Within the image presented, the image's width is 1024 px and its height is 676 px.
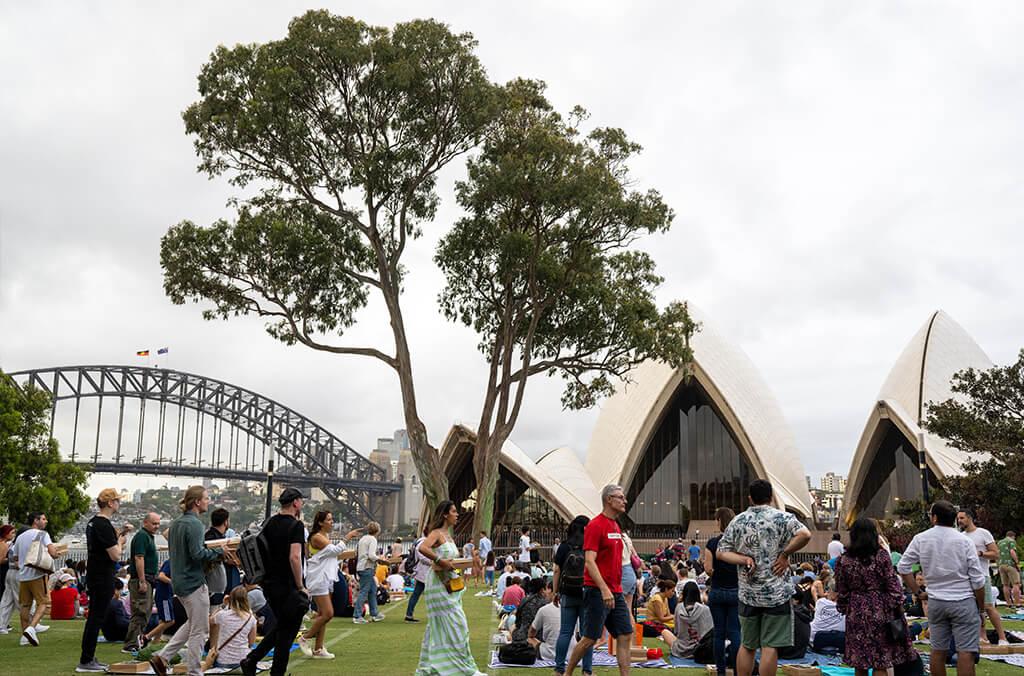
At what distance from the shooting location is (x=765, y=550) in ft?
18.0

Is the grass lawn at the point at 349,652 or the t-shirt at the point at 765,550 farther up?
the t-shirt at the point at 765,550

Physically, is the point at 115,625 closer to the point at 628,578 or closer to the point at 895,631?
the point at 628,578

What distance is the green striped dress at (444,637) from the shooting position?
6156 millimetres

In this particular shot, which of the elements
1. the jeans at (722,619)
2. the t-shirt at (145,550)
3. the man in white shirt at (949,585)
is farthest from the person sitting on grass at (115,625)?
the man in white shirt at (949,585)

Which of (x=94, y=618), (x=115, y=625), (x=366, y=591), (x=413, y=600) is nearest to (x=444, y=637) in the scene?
(x=94, y=618)

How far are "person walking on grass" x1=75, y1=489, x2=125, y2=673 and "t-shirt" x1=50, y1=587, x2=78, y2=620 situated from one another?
5.64m

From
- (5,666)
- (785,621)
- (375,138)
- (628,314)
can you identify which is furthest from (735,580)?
(375,138)

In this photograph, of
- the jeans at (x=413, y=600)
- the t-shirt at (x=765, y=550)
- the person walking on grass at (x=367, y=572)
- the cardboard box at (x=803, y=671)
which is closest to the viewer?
the t-shirt at (x=765, y=550)

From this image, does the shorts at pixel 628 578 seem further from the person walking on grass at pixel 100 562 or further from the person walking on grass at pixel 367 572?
the person walking on grass at pixel 100 562

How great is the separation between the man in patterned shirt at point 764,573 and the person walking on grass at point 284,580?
112 inches

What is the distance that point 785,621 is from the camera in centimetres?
541

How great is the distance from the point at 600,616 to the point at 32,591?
262 inches

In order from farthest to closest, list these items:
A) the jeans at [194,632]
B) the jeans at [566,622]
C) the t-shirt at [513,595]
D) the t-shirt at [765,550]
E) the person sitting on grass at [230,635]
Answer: the t-shirt at [513,595] → the person sitting on grass at [230,635] → the jeans at [566,622] → the jeans at [194,632] → the t-shirt at [765,550]

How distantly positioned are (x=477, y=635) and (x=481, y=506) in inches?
339
